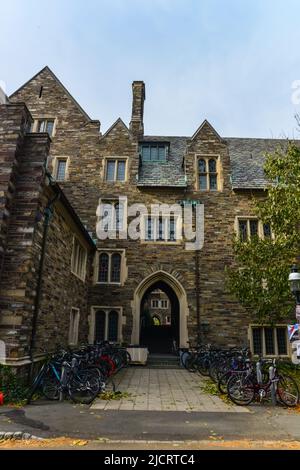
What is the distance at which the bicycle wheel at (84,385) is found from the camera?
7330 millimetres

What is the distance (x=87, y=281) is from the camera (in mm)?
15336

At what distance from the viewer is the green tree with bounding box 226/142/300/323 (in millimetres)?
11258

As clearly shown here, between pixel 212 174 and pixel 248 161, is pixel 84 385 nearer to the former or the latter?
pixel 212 174

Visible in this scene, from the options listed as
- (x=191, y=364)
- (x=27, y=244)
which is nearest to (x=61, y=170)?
(x=27, y=244)

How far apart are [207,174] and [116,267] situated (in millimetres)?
7118

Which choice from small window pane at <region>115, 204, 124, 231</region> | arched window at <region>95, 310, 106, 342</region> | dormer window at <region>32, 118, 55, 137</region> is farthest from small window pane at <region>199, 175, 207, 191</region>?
dormer window at <region>32, 118, 55, 137</region>

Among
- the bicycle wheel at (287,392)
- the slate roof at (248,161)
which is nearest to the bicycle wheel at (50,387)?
the bicycle wheel at (287,392)

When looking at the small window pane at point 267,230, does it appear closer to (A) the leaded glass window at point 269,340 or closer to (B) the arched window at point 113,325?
(A) the leaded glass window at point 269,340

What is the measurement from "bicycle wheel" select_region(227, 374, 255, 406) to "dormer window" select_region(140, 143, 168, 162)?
14217 millimetres

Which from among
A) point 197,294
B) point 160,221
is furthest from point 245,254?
point 160,221

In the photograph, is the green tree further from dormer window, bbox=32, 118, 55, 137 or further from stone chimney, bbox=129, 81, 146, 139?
dormer window, bbox=32, 118, 55, 137
